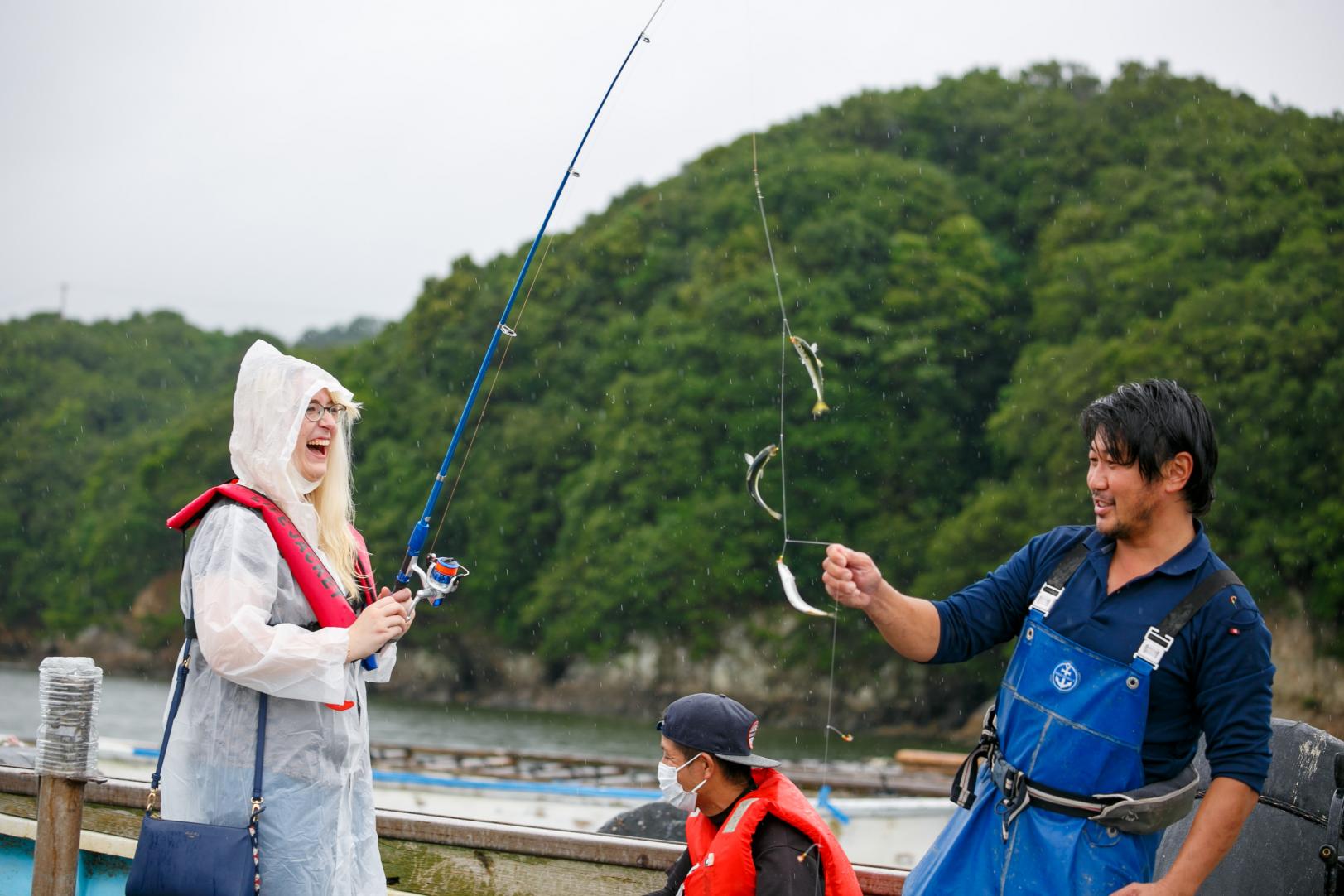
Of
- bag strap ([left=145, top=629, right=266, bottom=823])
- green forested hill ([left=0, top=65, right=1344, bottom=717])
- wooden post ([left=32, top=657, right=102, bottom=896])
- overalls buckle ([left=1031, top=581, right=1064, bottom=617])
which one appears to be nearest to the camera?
overalls buckle ([left=1031, top=581, right=1064, bottom=617])

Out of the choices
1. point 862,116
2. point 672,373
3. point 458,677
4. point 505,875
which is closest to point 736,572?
point 672,373

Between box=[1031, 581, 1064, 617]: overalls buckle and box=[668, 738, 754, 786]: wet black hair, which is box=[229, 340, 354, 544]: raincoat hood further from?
box=[1031, 581, 1064, 617]: overalls buckle

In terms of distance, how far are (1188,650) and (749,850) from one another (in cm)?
109

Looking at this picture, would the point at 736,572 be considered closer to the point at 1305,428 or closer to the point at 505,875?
the point at 1305,428

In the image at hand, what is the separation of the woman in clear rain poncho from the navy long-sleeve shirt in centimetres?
153

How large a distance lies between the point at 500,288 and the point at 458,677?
15530 millimetres

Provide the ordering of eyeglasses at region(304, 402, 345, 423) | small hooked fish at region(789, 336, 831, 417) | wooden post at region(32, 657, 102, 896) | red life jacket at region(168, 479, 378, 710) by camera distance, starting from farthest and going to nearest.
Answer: small hooked fish at region(789, 336, 831, 417) < wooden post at region(32, 657, 102, 896) < eyeglasses at region(304, 402, 345, 423) < red life jacket at region(168, 479, 378, 710)

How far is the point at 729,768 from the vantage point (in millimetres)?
3238

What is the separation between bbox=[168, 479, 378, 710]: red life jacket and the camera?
298 cm

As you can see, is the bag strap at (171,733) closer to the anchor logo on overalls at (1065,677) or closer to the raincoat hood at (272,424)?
the raincoat hood at (272,424)

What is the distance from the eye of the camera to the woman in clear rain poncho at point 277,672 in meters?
2.85

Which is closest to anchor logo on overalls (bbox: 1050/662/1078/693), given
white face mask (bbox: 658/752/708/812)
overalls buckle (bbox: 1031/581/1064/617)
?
overalls buckle (bbox: 1031/581/1064/617)

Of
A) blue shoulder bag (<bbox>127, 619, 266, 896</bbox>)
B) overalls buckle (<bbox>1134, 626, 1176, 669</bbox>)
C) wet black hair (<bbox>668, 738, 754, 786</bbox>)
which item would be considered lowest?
blue shoulder bag (<bbox>127, 619, 266, 896</bbox>)

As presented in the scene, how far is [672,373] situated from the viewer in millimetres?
48000
